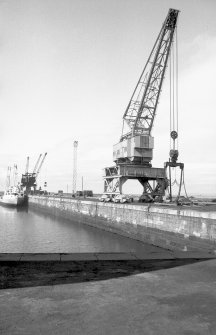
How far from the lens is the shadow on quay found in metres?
8.82

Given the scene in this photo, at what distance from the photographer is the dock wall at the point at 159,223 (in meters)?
19.1

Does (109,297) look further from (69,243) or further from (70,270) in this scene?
(69,243)

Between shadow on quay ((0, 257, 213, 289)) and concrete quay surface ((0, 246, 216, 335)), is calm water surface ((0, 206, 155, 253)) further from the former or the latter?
concrete quay surface ((0, 246, 216, 335))

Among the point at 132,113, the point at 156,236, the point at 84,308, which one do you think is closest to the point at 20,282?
the point at 84,308

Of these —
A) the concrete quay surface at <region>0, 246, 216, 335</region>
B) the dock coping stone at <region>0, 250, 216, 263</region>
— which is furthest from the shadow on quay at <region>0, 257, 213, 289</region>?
the dock coping stone at <region>0, 250, 216, 263</region>

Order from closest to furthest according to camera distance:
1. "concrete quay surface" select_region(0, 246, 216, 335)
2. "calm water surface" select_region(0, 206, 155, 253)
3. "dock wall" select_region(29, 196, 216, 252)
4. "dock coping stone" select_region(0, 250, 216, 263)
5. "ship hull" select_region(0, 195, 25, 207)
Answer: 1. "concrete quay surface" select_region(0, 246, 216, 335)
2. "dock coping stone" select_region(0, 250, 216, 263)
3. "dock wall" select_region(29, 196, 216, 252)
4. "calm water surface" select_region(0, 206, 155, 253)
5. "ship hull" select_region(0, 195, 25, 207)

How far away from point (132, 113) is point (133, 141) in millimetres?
8974

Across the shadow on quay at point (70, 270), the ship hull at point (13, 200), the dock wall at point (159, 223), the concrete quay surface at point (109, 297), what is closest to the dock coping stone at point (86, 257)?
the concrete quay surface at point (109, 297)

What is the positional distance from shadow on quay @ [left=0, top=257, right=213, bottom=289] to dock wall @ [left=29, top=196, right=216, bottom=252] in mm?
6081

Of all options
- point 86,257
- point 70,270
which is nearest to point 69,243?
point 86,257

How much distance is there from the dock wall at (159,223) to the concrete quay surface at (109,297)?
7.30 m

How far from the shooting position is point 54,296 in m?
7.43

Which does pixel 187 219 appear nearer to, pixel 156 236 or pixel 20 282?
pixel 156 236

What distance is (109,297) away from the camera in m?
7.47
